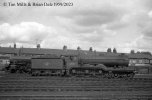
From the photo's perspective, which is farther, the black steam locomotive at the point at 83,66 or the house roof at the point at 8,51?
the house roof at the point at 8,51

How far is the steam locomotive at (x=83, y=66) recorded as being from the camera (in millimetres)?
24109

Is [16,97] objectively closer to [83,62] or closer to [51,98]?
[51,98]

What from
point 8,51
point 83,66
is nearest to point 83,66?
point 83,66

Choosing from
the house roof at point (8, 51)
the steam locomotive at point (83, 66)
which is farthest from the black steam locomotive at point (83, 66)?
the house roof at point (8, 51)

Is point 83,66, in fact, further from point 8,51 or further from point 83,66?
point 8,51

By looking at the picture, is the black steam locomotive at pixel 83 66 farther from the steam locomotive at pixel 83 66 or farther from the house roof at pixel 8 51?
the house roof at pixel 8 51

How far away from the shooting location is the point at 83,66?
2416 centimetres

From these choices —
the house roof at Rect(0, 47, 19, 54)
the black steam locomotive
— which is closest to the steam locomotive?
the black steam locomotive

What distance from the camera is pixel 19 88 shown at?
1442 cm

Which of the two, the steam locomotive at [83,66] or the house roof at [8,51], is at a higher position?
the house roof at [8,51]

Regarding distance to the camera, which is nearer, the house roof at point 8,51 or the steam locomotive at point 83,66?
the steam locomotive at point 83,66

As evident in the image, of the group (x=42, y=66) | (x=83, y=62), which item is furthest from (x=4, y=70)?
(x=83, y=62)

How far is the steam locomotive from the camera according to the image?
949 inches

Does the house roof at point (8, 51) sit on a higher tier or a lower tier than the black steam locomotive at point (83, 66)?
higher
